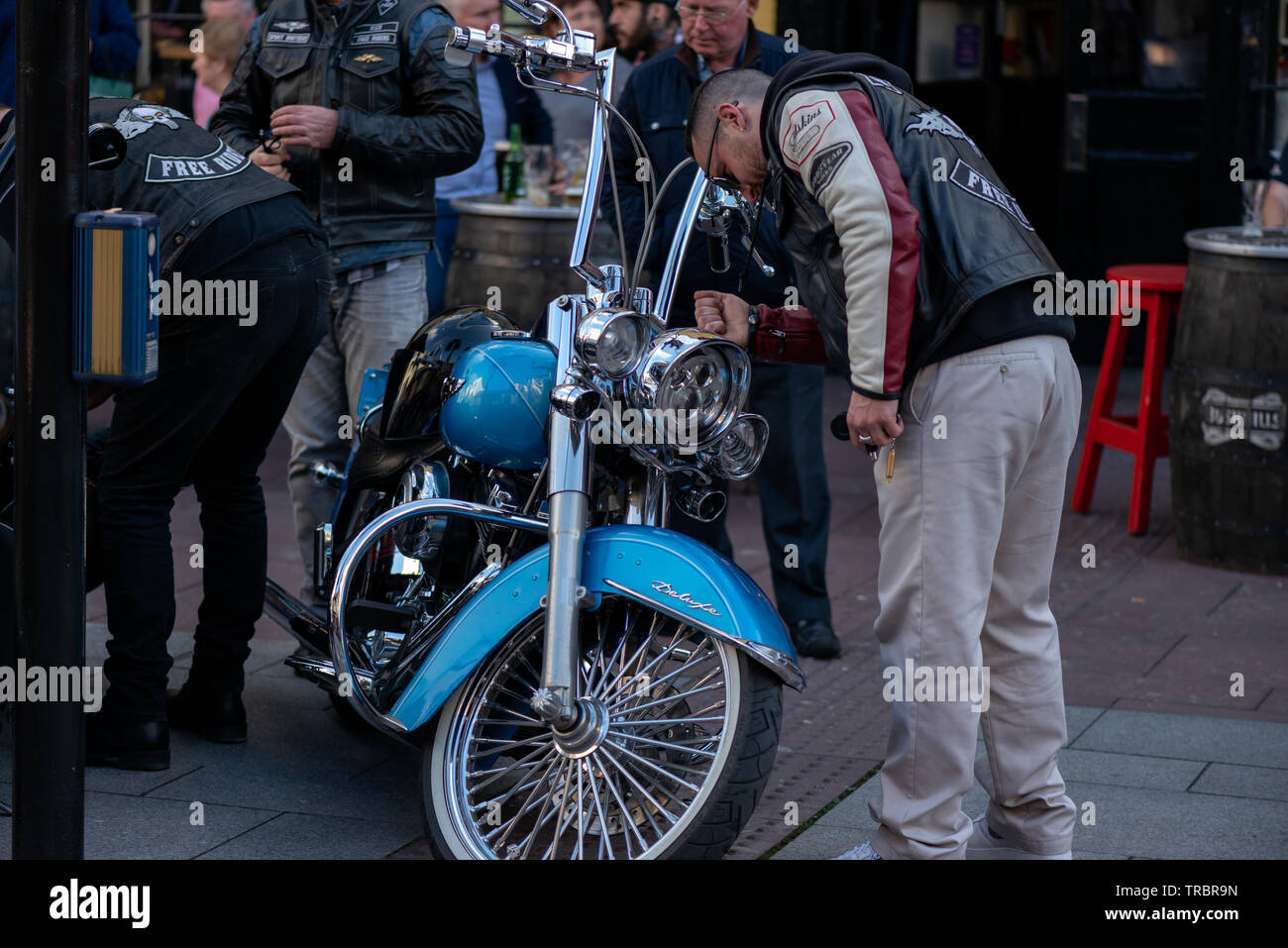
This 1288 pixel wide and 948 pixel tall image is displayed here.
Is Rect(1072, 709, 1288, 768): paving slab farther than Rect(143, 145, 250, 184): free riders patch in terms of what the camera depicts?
Yes

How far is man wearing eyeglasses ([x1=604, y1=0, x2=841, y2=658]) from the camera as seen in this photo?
4902 mm

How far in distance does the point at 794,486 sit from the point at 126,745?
201 centimetres

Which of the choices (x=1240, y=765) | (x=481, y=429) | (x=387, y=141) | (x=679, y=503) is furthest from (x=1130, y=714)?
(x=387, y=141)

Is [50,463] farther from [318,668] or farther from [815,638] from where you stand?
[815,638]

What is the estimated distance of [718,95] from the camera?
10.7 ft

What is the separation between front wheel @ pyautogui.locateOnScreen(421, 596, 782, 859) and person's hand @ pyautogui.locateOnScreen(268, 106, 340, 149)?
1797mm

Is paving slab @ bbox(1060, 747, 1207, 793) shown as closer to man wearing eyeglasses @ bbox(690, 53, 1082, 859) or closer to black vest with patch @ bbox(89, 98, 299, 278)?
man wearing eyeglasses @ bbox(690, 53, 1082, 859)

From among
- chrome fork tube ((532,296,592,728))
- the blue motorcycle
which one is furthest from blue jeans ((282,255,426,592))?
chrome fork tube ((532,296,592,728))

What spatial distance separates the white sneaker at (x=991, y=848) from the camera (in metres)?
3.34

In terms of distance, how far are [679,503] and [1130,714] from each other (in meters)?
1.68

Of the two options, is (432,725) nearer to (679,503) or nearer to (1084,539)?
(679,503)

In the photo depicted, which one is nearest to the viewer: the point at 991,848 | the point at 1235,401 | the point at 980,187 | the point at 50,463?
the point at 50,463

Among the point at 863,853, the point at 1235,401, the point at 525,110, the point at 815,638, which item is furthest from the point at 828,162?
the point at 525,110

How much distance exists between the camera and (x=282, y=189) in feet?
13.1
